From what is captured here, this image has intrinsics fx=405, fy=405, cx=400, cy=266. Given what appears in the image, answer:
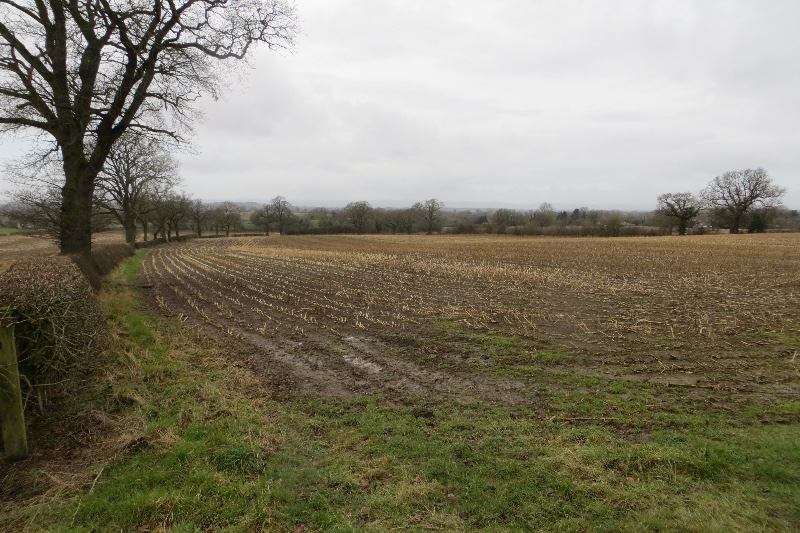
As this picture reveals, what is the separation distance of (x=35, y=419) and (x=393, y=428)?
184 inches

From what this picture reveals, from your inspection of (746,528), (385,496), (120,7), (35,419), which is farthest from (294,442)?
(120,7)

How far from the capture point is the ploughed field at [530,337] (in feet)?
20.5

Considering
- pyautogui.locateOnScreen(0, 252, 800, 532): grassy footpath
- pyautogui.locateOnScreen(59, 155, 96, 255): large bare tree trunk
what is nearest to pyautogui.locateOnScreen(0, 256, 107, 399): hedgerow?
pyautogui.locateOnScreen(0, 252, 800, 532): grassy footpath

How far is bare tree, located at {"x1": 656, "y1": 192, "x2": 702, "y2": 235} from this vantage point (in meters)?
69.0

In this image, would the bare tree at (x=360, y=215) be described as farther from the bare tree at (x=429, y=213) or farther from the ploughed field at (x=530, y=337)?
the ploughed field at (x=530, y=337)

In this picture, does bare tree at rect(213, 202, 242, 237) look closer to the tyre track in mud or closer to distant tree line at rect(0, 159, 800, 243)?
distant tree line at rect(0, 159, 800, 243)

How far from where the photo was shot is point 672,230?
7419 centimetres

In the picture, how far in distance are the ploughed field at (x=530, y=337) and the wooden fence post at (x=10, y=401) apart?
314 cm

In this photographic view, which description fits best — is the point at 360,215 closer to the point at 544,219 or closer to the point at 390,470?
the point at 544,219

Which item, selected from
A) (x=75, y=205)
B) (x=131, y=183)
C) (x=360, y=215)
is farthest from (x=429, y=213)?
(x=75, y=205)

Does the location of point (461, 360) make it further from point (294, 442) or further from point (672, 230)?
point (672, 230)

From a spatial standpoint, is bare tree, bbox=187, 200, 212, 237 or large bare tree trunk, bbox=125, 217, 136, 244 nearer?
large bare tree trunk, bbox=125, 217, 136, 244

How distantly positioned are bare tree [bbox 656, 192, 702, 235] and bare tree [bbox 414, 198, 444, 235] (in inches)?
1768

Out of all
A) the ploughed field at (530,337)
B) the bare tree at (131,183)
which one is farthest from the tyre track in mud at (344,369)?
the bare tree at (131,183)
